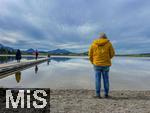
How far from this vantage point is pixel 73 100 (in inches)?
326

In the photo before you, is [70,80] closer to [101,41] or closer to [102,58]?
[102,58]

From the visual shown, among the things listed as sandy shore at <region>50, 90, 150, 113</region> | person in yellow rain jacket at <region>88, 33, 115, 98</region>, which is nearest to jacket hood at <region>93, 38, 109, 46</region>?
person in yellow rain jacket at <region>88, 33, 115, 98</region>

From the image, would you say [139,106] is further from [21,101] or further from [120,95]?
[21,101]

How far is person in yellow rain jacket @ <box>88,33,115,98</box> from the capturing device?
923 cm

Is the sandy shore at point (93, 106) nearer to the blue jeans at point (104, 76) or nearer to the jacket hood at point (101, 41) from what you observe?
the blue jeans at point (104, 76)

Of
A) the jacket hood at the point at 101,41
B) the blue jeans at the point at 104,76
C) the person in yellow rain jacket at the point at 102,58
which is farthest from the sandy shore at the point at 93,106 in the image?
the jacket hood at the point at 101,41

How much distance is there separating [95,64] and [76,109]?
2707 mm

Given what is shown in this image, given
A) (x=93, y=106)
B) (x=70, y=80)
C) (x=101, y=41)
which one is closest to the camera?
(x=93, y=106)

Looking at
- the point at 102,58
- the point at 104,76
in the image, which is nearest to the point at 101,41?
the point at 102,58

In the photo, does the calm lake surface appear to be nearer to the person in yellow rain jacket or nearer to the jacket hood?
the person in yellow rain jacket

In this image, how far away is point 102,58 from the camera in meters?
9.27

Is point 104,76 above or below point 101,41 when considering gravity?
below

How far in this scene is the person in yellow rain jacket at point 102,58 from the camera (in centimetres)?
923

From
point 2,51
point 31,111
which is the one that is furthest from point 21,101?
point 2,51
